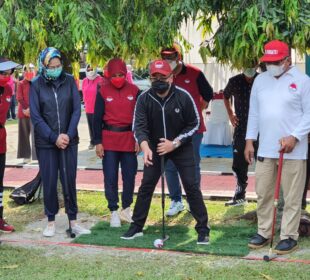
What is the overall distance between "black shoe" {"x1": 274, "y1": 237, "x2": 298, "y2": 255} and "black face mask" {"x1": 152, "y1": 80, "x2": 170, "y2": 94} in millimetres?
1869

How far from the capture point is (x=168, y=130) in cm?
644

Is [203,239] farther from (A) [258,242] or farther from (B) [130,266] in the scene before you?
(B) [130,266]

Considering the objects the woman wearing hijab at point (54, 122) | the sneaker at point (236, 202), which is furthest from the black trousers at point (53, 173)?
the sneaker at point (236, 202)

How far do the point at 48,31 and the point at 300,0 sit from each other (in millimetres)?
2575

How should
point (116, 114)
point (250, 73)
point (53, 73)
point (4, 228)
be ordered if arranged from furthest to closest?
point (250, 73), point (4, 228), point (116, 114), point (53, 73)

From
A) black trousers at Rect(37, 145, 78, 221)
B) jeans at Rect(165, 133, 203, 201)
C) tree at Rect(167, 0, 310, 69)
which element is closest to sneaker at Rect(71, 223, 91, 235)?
black trousers at Rect(37, 145, 78, 221)

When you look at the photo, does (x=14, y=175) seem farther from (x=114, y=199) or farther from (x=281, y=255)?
(x=281, y=255)

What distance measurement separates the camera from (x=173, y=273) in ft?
18.4

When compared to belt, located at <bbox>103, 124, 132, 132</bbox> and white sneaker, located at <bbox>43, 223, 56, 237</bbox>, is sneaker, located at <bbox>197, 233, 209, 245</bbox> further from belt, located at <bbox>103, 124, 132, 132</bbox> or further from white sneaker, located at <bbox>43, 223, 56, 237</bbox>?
white sneaker, located at <bbox>43, 223, 56, 237</bbox>

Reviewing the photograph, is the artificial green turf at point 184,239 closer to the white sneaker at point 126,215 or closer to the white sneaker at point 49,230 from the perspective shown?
the white sneaker at point 126,215

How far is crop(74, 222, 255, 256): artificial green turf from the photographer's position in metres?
6.30

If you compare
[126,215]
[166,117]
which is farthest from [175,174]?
[166,117]

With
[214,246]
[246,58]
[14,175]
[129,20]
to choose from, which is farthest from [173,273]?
[14,175]

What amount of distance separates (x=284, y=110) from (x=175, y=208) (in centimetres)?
238
